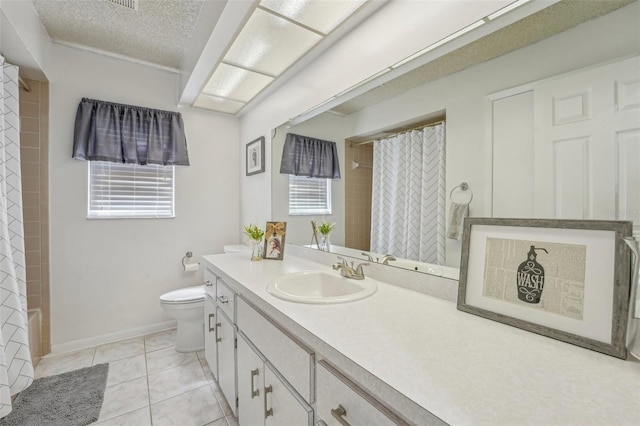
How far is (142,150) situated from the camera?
2.54m

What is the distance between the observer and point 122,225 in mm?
2535

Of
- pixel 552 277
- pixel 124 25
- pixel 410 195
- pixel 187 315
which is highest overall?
pixel 124 25

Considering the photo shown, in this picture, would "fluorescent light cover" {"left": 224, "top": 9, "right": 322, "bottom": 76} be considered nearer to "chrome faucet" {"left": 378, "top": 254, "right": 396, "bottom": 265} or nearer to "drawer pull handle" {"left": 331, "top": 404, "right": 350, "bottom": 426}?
"chrome faucet" {"left": 378, "top": 254, "right": 396, "bottom": 265}

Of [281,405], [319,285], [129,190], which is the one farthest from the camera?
[129,190]

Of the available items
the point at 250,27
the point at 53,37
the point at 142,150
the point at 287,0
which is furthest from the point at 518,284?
the point at 53,37

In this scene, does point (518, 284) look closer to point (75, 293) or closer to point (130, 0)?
point (130, 0)

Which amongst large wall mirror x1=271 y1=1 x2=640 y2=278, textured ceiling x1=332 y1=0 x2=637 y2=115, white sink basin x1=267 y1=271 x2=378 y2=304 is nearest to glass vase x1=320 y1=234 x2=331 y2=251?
white sink basin x1=267 y1=271 x2=378 y2=304

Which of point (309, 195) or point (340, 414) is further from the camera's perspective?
point (309, 195)

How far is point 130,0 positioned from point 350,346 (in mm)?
2411

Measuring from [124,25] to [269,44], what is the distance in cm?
124

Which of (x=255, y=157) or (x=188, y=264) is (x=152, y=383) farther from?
(x=255, y=157)

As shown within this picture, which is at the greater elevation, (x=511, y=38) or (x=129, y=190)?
(x=511, y=38)

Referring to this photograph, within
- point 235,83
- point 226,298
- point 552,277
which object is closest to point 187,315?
point 226,298

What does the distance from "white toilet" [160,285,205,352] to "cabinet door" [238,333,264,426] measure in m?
1.08
